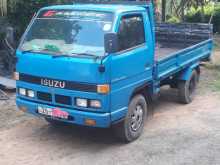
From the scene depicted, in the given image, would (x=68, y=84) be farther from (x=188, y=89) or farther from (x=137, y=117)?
(x=188, y=89)

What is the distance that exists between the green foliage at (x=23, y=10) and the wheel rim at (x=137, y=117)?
19.0ft

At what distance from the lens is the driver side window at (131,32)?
A: 6.53 meters

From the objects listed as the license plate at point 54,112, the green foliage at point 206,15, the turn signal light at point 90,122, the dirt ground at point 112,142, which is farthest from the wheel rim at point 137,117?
the green foliage at point 206,15

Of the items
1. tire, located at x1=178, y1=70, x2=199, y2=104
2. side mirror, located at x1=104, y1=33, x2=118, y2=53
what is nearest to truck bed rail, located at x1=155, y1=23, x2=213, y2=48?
tire, located at x1=178, y1=70, x2=199, y2=104

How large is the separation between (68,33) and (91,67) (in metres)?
0.87

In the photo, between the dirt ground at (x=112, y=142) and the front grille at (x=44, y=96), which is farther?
the front grille at (x=44, y=96)

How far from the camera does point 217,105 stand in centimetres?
899

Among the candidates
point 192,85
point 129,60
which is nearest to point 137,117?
point 129,60

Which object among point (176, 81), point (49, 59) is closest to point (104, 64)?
point (49, 59)

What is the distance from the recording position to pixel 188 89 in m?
9.19

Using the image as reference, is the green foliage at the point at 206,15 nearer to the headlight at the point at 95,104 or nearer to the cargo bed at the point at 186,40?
the cargo bed at the point at 186,40

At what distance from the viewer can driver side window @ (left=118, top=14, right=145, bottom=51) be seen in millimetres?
6531

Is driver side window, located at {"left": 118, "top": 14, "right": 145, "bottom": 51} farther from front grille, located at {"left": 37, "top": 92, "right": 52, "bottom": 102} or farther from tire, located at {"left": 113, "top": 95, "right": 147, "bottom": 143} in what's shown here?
front grille, located at {"left": 37, "top": 92, "right": 52, "bottom": 102}

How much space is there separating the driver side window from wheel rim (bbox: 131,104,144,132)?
0.99 meters
